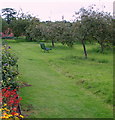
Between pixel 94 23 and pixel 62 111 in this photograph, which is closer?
pixel 62 111

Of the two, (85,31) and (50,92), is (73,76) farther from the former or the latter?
(85,31)

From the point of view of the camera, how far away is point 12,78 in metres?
5.14

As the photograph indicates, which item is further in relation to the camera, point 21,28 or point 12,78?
point 21,28

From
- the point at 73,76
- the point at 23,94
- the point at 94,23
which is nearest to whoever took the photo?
the point at 23,94

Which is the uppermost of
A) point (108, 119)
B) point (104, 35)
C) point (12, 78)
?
point (104, 35)

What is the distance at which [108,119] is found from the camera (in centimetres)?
457

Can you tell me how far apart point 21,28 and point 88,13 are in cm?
1894

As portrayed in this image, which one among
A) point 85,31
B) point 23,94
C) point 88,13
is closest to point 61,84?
point 23,94

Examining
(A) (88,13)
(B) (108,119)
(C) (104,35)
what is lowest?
(B) (108,119)

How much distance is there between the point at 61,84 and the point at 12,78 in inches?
94.7

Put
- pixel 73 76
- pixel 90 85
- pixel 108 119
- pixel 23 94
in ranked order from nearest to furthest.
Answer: pixel 108 119, pixel 23 94, pixel 90 85, pixel 73 76

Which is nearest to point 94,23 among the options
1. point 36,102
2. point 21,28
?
point 36,102

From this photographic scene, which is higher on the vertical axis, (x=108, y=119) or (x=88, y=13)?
(x=88, y=13)

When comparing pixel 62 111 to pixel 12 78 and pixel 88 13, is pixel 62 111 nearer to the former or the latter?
pixel 12 78
